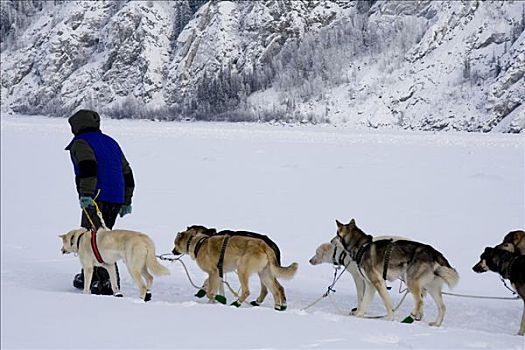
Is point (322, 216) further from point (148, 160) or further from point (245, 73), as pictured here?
point (245, 73)

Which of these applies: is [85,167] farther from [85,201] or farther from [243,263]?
[243,263]

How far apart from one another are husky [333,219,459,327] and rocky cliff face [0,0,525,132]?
142 feet

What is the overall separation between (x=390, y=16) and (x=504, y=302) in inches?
3438

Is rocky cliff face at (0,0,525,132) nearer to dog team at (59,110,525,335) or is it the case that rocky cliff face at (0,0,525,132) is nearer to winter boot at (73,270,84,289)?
dog team at (59,110,525,335)

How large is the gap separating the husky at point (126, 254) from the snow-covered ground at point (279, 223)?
487mm

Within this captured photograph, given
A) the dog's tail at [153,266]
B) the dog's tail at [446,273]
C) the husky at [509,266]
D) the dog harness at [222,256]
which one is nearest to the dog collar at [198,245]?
the dog harness at [222,256]

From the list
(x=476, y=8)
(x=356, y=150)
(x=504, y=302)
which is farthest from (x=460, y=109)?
(x=504, y=302)

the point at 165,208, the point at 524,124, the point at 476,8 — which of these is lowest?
the point at 165,208

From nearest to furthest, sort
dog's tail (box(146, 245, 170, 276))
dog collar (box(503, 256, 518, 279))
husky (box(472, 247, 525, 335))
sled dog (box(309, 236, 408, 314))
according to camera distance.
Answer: husky (box(472, 247, 525, 335))
dog collar (box(503, 256, 518, 279))
dog's tail (box(146, 245, 170, 276))
sled dog (box(309, 236, 408, 314))

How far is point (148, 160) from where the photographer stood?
2375cm

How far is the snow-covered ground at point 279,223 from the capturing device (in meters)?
4.96

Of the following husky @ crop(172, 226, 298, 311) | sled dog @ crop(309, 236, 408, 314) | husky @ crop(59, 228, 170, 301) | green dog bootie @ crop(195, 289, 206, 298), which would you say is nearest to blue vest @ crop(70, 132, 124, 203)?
husky @ crop(59, 228, 170, 301)

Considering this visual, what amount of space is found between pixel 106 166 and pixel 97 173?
0.13m

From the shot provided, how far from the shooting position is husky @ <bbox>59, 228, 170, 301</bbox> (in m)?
6.81
